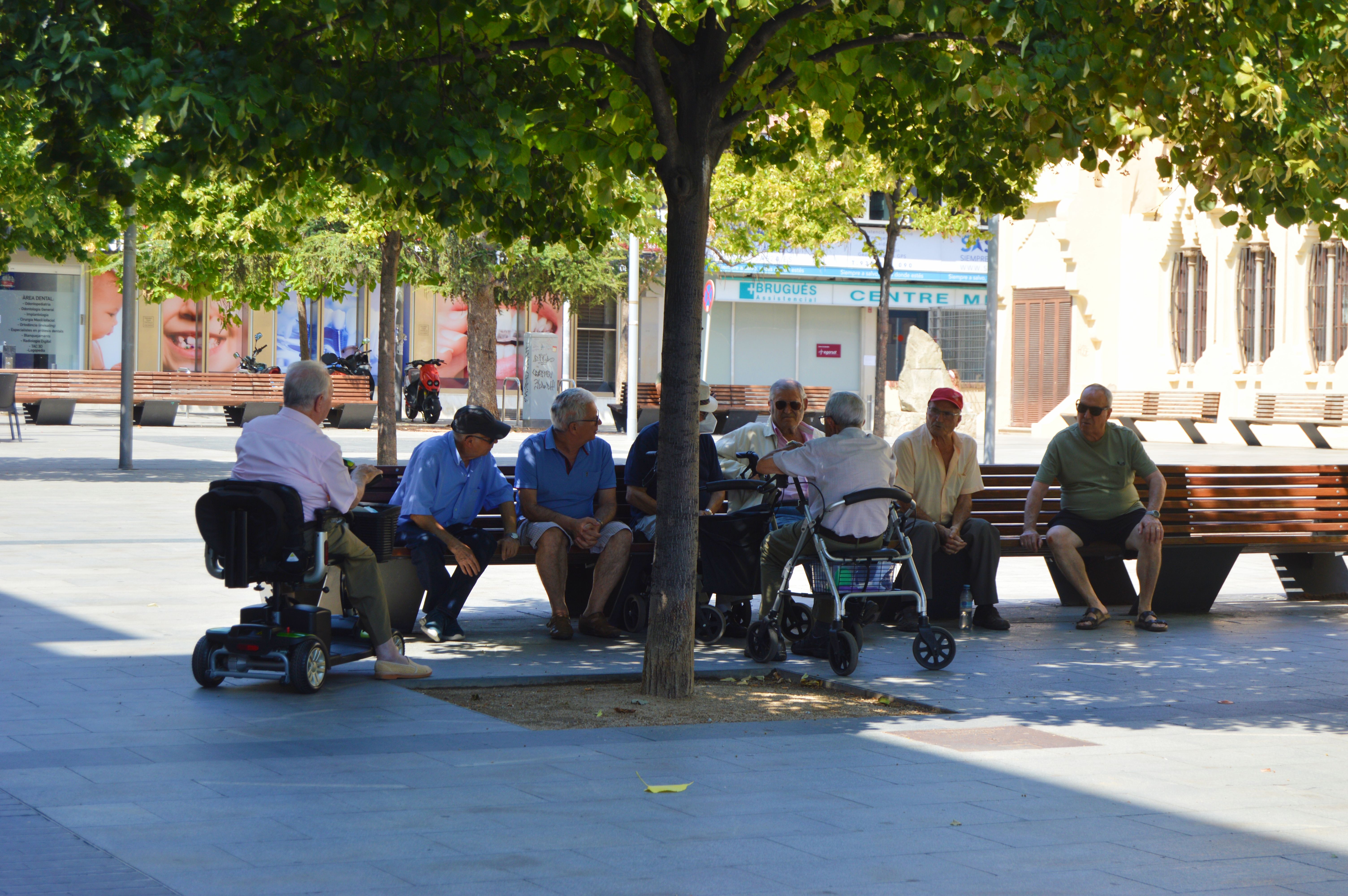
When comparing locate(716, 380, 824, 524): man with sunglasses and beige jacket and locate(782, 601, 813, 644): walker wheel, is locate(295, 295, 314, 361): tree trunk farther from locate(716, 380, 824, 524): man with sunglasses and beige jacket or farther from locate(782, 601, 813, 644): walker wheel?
locate(782, 601, 813, 644): walker wheel

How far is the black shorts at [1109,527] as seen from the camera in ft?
33.1

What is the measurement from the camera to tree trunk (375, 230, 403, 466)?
16.8 metres

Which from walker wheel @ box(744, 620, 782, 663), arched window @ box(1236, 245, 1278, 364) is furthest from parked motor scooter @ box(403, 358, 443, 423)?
walker wheel @ box(744, 620, 782, 663)

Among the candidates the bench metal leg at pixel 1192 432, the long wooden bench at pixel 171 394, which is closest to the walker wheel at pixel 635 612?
the long wooden bench at pixel 171 394

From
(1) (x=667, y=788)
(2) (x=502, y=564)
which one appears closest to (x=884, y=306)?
(2) (x=502, y=564)

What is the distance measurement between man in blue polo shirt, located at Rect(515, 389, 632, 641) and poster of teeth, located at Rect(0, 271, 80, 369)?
39046 mm

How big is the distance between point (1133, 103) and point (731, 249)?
977 inches

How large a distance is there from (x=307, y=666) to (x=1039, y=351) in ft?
113

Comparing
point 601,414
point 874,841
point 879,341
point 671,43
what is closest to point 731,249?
point 879,341

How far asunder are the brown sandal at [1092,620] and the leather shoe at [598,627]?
2.80 metres

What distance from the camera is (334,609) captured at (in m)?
8.47

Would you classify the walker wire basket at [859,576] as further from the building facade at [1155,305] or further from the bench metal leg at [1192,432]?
the bench metal leg at [1192,432]

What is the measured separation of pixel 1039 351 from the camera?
3975 centimetres

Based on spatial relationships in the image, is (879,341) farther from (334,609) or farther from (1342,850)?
(1342,850)
